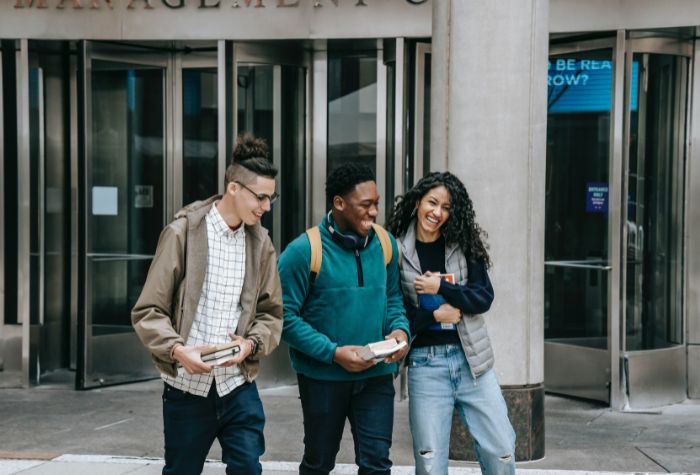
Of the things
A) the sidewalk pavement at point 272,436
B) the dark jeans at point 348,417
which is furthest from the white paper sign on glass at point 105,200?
the dark jeans at point 348,417

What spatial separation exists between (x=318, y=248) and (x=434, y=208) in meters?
0.60

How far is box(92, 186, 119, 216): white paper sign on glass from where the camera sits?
9.93 m

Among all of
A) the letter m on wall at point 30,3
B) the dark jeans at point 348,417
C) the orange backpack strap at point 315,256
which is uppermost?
the letter m on wall at point 30,3

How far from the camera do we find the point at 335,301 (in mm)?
4852

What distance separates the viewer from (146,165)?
1010 cm

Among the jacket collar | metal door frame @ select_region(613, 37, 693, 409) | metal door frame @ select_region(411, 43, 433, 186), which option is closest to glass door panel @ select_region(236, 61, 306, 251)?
metal door frame @ select_region(411, 43, 433, 186)

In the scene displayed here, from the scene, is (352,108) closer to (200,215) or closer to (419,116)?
(419,116)

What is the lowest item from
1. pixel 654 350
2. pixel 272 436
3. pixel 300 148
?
pixel 272 436

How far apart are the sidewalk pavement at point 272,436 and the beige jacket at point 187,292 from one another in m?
2.02

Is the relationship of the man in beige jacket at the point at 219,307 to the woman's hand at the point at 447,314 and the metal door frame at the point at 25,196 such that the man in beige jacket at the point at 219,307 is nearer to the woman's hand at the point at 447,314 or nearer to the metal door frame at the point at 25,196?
the woman's hand at the point at 447,314

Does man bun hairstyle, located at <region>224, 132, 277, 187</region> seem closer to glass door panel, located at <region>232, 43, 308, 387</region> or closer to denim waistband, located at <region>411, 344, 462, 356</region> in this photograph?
denim waistband, located at <region>411, 344, 462, 356</region>

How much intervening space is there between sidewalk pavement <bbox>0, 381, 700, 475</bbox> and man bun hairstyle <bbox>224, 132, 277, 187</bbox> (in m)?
2.47

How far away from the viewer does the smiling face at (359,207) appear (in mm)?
4824

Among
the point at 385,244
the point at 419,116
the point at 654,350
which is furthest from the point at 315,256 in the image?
the point at 654,350
